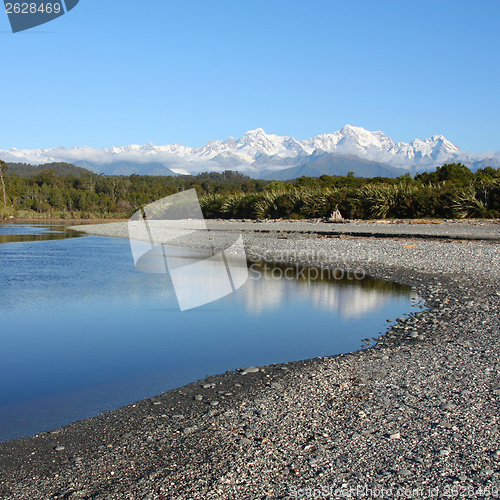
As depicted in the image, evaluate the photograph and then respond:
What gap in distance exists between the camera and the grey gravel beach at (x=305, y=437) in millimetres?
3143

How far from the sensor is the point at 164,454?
11.9 ft

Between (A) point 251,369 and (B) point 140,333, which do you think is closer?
(A) point 251,369

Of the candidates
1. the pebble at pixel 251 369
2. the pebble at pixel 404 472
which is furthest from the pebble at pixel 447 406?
the pebble at pixel 251 369

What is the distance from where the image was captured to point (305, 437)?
383 cm

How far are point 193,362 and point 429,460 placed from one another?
337 centimetres

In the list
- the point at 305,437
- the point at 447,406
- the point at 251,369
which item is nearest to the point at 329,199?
the point at 251,369

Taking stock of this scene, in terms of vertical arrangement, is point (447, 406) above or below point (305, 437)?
below

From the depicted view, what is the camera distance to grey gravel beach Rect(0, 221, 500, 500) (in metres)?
3.14

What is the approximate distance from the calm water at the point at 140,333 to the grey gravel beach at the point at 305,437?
0.53 m

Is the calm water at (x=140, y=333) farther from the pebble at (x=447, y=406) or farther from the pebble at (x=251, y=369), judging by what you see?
the pebble at (x=447, y=406)

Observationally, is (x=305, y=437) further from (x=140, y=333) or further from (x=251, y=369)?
(x=140, y=333)

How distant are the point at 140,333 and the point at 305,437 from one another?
4402 millimetres

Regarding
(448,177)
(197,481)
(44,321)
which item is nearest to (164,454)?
(197,481)

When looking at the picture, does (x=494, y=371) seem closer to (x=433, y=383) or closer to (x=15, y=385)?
(x=433, y=383)
